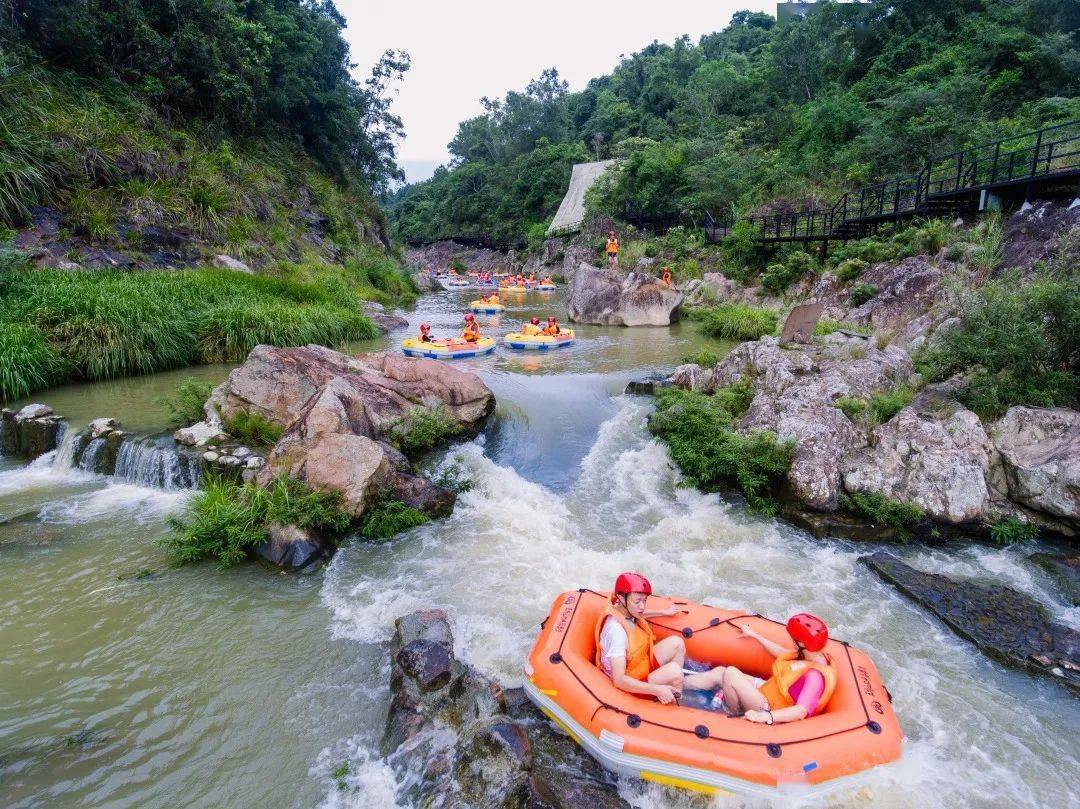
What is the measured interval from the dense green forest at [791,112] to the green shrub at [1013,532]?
16669mm

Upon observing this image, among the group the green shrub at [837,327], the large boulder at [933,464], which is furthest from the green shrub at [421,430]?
the green shrub at [837,327]

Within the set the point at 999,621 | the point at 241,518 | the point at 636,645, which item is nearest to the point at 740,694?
the point at 636,645

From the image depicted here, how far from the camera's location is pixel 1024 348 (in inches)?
280

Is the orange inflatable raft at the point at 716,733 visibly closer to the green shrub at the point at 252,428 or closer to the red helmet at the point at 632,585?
the red helmet at the point at 632,585

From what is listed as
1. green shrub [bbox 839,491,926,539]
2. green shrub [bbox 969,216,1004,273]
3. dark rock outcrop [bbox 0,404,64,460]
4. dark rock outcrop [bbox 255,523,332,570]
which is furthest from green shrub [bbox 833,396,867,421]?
dark rock outcrop [bbox 0,404,64,460]

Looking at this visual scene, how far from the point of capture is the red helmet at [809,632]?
399cm

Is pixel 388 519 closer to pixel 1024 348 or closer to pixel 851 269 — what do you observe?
pixel 1024 348

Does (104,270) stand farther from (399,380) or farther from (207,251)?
(399,380)

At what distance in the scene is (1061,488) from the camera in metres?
6.25

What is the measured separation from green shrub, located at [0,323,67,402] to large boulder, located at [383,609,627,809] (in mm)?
9044

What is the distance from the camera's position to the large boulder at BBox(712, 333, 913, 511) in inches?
278

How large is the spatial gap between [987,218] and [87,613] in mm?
17221

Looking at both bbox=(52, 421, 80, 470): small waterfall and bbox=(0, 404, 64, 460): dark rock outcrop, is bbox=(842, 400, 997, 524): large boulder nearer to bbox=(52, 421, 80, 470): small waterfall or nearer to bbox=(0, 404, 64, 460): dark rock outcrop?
bbox=(52, 421, 80, 470): small waterfall

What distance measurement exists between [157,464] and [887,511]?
9081 mm
